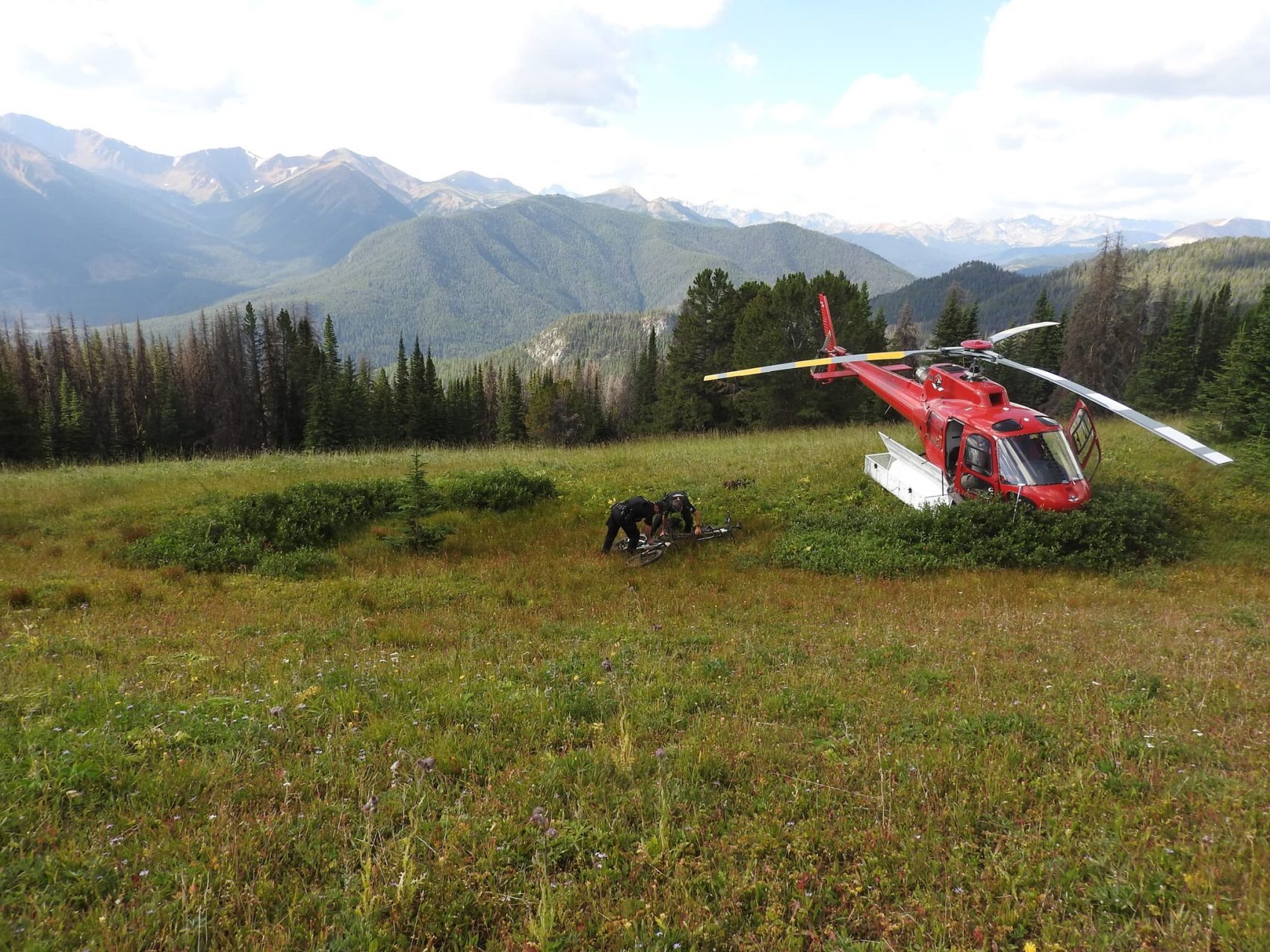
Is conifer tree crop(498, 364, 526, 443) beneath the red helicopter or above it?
beneath

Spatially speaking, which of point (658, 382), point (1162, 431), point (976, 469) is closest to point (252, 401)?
point (658, 382)

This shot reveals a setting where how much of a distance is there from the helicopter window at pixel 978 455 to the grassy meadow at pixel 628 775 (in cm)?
392

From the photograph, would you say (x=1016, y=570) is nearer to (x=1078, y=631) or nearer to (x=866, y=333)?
(x=1078, y=631)

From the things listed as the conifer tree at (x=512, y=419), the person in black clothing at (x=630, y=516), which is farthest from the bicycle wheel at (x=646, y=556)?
the conifer tree at (x=512, y=419)

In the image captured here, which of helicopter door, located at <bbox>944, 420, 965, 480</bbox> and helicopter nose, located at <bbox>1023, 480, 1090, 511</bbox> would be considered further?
helicopter door, located at <bbox>944, 420, 965, 480</bbox>

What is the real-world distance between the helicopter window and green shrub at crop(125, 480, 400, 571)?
13093mm

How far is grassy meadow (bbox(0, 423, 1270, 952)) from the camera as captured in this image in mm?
3252

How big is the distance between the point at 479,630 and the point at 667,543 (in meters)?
5.30

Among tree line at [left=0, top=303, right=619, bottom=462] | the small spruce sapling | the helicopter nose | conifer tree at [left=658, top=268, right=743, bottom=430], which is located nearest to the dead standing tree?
conifer tree at [left=658, top=268, right=743, bottom=430]

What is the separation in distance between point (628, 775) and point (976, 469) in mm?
11935

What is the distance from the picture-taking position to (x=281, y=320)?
2475 inches

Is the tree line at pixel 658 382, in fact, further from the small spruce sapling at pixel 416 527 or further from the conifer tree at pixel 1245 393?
the small spruce sapling at pixel 416 527

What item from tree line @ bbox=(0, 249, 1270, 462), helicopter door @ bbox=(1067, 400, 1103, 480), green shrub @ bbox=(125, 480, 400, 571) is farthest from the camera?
tree line @ bbox=(0, 249, 1270, 462)

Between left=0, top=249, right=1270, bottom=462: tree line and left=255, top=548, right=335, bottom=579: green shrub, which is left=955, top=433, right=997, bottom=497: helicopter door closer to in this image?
left=0, top=249, right=1270, bottom=462: tree line
